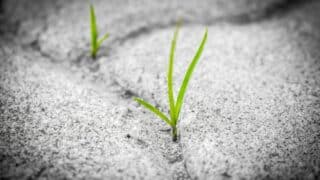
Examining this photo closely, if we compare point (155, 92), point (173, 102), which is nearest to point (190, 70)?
point (173, 102)

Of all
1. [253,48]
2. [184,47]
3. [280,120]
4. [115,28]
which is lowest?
[280,120]

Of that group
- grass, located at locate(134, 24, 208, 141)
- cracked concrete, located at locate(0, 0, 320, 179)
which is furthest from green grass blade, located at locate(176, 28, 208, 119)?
cracked concrete, located at locate(0, 0, 320, 179)

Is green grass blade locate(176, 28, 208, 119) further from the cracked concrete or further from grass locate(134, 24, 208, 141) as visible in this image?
the cracked concrete

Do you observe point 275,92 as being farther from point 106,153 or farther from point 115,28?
point 115,28

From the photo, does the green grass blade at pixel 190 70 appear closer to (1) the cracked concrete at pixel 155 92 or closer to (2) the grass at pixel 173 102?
(2) the grass at pixel 173 102

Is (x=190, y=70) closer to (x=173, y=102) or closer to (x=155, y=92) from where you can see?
(x=173, y=102)

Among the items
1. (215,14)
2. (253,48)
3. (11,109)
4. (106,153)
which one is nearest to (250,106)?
(253,48)

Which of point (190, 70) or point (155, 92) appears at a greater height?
point (190, 70)

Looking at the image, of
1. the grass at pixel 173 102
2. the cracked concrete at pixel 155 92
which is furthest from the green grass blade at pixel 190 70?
the cracked concrete at pixel 155 92
